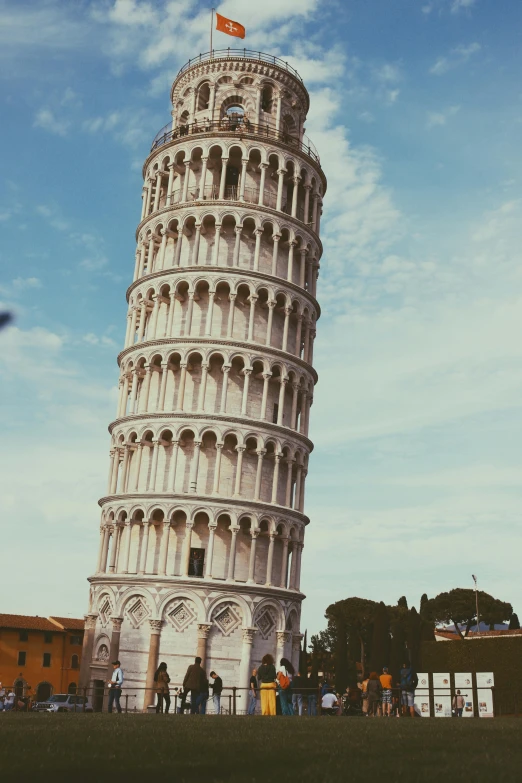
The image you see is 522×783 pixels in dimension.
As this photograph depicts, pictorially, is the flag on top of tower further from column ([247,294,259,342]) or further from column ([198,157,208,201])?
column ([247,294,259,342])

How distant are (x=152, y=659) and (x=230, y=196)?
89.3 feet

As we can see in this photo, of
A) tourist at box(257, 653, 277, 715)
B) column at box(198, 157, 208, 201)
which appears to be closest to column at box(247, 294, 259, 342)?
column at box(198, 157, 208, 201)

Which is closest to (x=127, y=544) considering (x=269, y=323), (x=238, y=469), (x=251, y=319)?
(x=238, y=469)

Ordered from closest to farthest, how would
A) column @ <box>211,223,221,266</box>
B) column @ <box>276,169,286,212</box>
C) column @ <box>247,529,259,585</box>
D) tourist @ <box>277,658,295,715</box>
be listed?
tourist @ <box>277,658,295,715</box> < column @ <box>247,529,259,585</box> < column @ <box>211,223,221,266</box> < column @ <box>276,169,286,212</box>

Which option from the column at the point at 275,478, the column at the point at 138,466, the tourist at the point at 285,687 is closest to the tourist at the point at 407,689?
the tourist at the point at 285,687

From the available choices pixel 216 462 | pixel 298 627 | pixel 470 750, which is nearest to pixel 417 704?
pixel 298 627

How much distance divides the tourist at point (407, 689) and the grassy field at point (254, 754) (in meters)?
16.4

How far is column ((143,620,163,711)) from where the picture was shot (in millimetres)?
44219

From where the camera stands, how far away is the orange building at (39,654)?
8676 centimetres

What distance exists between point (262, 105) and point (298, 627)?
3312 centimetres

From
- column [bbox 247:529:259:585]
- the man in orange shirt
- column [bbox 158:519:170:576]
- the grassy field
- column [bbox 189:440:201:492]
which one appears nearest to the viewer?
the grassy field

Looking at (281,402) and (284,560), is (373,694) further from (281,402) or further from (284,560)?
(281,402)

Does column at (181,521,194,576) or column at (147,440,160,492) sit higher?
column at (147,440,160,492)

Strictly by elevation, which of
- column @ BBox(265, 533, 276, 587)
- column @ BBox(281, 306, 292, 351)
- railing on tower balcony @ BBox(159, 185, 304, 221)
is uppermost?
railing on tower balcony @ BBox(159, 185, 304, 221)
